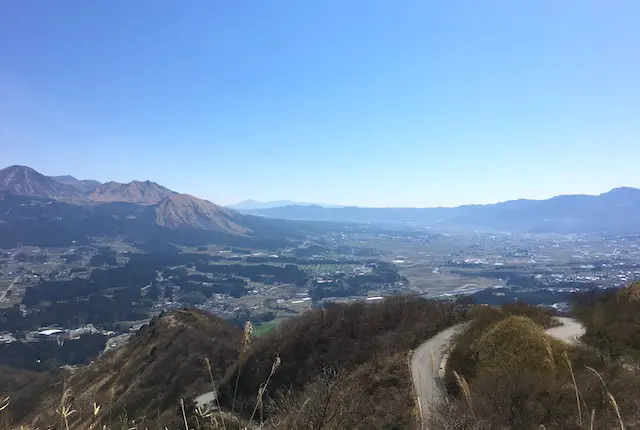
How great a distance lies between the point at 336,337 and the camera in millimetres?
46594

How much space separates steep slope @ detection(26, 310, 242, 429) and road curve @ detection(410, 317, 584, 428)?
18.8m

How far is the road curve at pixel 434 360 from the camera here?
22.3 metres

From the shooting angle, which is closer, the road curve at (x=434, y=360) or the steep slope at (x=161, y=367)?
the road curve at (x=434, y=360)

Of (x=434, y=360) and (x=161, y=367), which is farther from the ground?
(x=434, y=360)

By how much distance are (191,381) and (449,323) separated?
1107 inches

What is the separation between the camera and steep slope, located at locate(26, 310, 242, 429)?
150 feet

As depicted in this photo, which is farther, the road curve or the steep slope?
the steep slope

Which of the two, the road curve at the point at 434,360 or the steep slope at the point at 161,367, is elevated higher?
the road curve at the point at 434,360

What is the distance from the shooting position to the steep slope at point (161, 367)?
45750 millimetres

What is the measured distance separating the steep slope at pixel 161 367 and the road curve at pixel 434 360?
18847 mm

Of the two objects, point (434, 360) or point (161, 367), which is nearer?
point (434, 360)

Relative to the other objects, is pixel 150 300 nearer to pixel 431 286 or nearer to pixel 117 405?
pixel 431 286

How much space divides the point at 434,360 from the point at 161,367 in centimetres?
4225

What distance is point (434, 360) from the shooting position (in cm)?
1973
